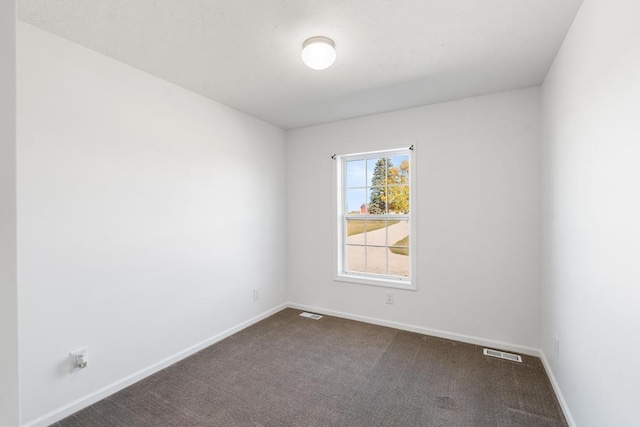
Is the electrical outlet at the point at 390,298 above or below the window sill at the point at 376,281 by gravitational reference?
below

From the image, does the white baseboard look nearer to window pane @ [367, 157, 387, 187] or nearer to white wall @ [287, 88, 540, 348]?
white wall @ [287, 88, 540, 348]

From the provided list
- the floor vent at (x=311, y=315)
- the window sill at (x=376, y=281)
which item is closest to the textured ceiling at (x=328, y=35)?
the window sill at (x=376, y=281)

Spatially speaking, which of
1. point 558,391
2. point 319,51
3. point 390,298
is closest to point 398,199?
point 390,298

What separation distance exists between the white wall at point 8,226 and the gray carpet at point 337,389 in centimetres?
165

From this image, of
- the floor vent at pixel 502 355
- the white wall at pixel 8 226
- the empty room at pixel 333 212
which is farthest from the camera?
the floor vent at pixel 502 355

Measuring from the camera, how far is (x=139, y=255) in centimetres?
233

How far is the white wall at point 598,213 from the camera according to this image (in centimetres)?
115

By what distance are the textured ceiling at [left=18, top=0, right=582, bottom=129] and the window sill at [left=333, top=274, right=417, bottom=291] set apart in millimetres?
1969

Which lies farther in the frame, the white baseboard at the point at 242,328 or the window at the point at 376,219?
the window at the point at 376,219

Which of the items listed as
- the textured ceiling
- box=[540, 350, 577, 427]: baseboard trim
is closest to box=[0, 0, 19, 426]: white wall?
the textured ceiling

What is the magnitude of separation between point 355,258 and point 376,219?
0.57 meters

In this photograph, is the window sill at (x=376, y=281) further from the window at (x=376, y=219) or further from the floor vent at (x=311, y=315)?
the floor vent at (x=311, y=315)

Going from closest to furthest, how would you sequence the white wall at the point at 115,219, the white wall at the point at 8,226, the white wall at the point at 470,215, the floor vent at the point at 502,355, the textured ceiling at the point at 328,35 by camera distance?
1. the white wall at the point at 8,226
2. the textured ceiling at the point at 328,35
3. the white wall at the point at 115,219
4. the floor vent at the point at 502,355
5. the white wall at the point at 470,215

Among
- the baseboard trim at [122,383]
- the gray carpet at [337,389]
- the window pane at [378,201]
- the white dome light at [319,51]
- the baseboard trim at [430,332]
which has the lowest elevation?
the gray carpet at [337,389]
